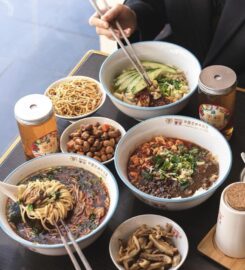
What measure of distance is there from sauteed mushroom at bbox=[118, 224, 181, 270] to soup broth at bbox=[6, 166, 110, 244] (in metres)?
0.10

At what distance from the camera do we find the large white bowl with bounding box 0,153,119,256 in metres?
1.09

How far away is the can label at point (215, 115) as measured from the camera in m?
1.32

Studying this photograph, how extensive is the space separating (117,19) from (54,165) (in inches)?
26.3

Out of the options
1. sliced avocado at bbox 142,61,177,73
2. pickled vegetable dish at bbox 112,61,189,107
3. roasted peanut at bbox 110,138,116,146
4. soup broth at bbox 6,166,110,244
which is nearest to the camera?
soup broth at bbox 6,166,110,244

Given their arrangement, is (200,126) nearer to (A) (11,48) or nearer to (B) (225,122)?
(B) (225,122)

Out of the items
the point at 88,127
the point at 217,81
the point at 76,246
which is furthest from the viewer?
the point at 88,127

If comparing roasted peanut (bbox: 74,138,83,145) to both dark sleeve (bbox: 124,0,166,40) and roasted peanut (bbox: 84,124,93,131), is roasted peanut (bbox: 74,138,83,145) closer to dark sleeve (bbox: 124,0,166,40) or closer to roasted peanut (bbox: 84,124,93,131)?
roasted peanut (bbox: 84,124,93,131)

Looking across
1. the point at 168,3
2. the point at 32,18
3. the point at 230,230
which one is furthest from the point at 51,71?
the point at 230,230

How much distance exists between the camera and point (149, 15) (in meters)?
1.86

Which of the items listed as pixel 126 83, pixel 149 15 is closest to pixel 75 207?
pixel 126 83

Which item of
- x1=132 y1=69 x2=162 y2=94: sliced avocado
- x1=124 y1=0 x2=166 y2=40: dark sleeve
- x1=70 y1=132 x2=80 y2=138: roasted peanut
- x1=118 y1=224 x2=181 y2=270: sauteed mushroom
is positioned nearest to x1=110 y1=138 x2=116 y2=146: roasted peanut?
x1=70 y1=132 x2=80 y2=138: roasted peanut

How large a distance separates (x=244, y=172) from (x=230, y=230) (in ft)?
0.78

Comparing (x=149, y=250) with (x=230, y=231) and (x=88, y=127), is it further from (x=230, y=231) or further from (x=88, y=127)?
(x=88, y=127)

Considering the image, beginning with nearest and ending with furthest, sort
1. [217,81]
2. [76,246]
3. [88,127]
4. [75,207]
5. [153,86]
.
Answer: [76,246]
[75,207]
[217,81]
[88,127]
[153,86]
